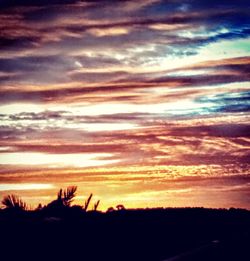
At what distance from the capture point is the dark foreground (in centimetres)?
1316

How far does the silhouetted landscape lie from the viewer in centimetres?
1323

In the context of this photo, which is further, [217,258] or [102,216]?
[102,216]

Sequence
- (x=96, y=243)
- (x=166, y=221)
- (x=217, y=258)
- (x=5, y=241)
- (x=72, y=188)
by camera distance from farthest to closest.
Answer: (x=166, y=221), (x=72, y=188), (x=96, y=243), (x=5, y=241), (x=217, y=258)

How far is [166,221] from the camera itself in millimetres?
20156

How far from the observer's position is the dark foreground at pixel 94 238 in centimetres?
A: 1316

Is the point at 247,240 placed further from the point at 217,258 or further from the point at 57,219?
the point at 57,219

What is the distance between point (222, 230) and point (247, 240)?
6.83m

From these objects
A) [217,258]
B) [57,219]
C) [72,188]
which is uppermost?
[72,188]

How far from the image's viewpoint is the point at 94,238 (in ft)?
49.5

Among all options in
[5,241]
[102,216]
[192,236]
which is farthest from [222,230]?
[5,241]

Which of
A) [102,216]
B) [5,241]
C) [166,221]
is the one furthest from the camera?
[166,221]

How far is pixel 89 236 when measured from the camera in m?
15.3

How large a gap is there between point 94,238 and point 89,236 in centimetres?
29

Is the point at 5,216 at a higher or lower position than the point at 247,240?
higher
